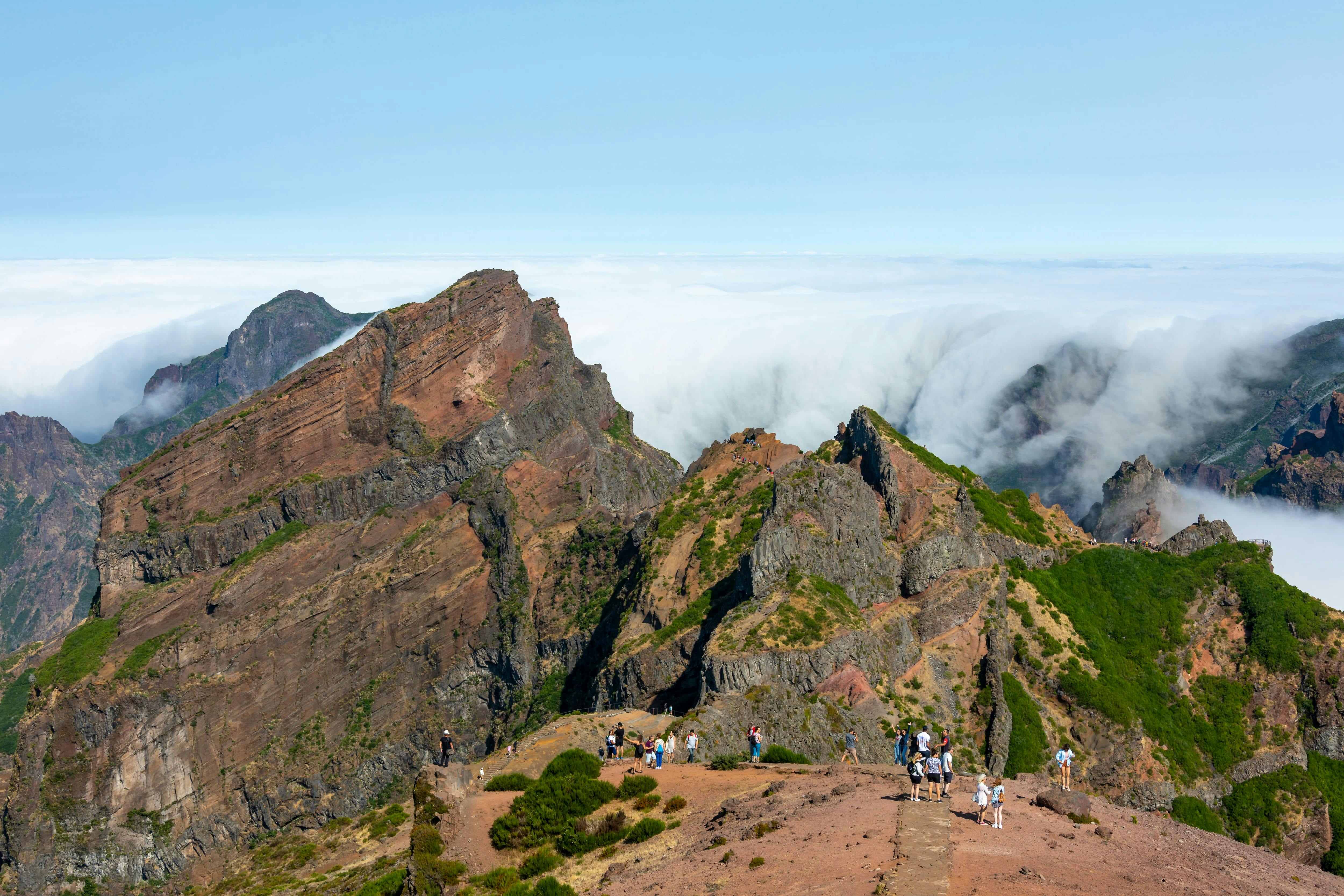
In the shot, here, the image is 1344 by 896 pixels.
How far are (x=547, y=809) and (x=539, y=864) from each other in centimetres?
389

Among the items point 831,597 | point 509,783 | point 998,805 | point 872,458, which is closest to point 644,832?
point 509,783

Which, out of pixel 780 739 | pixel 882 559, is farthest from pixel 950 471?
pixel 780 739

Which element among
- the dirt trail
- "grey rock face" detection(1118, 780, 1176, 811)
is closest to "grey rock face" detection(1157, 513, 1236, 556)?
"grey rock face" detection(1118, 780, 1176, 811)

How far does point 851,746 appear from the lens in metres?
64.9

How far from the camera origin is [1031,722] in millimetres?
80812

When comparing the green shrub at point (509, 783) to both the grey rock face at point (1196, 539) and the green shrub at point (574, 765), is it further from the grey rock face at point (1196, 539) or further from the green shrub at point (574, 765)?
the grey rock face at point (1196, 539)

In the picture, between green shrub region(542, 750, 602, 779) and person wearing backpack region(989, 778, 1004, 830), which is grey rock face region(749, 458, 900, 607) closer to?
green shrub region(542, 750, 602, 779)

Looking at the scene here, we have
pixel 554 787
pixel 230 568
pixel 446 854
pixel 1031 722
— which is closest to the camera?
pixel 446 854

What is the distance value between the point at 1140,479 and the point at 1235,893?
176m

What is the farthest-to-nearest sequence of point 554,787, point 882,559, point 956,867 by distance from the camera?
1. point 882,559
2. point 554,787
3. point 956,867

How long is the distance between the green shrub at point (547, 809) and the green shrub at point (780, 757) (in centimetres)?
1254

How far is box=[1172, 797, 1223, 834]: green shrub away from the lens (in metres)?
80.0

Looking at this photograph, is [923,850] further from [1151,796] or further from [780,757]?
[1151,796]

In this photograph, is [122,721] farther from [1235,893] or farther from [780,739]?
[1235,893]
